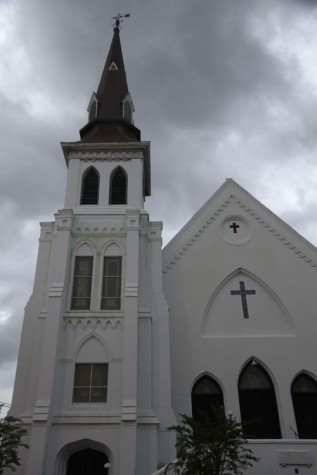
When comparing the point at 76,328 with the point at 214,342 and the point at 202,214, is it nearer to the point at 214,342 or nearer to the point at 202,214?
the point at 214,342

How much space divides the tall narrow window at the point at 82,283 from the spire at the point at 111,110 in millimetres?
6244

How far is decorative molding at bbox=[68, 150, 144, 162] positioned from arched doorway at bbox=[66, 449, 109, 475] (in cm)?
1119

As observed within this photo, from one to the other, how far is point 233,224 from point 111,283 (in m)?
5.70

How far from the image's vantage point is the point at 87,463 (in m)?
12.7

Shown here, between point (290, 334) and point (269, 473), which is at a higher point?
point (290, 334)

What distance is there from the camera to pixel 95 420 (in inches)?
497

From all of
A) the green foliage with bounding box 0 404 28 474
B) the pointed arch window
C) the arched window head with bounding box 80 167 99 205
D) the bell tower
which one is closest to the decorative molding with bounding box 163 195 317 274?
the bell tower

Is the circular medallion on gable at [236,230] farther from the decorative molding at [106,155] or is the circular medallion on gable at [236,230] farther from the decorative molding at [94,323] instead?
the decorative molding at [94,323]

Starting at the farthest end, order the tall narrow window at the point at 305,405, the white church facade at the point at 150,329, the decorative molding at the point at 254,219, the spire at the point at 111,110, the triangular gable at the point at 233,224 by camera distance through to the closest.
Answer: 1. the spire at the point at 111,110
2. the triangular gable at the point at 233,224
3. the decorative molding at the point at 254,219
4. the tall narrow window at the point at 305,405
5. the white church facade at the point at 150,329

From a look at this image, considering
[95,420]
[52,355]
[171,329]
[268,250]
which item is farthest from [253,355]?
[52,355]

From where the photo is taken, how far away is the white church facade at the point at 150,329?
1248 centimetres

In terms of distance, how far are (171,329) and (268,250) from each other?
493 cm

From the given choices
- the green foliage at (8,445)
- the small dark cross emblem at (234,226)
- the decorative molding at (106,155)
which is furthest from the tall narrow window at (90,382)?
the decorative molding at (106,155)

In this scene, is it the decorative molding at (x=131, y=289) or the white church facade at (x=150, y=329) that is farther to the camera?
the decorative molding at (x=131, y=289)
